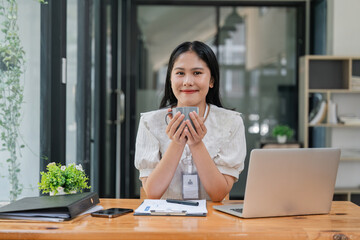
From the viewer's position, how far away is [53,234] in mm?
1347

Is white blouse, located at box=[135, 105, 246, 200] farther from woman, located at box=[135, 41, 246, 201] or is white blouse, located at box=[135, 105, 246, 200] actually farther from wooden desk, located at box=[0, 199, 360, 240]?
wooden desk, located at box=[0, 199, 360, 240]

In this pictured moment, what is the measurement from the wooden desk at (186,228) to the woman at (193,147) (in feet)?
1.46

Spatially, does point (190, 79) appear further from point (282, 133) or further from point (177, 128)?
point (282, 133)

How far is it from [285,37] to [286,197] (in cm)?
487

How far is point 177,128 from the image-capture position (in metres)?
1.81

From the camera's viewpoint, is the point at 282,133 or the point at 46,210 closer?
the point at 46,210

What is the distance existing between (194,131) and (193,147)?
0.46 ft

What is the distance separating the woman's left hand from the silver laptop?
332 millimetres

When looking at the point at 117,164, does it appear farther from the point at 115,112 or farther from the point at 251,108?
the point at 251,108

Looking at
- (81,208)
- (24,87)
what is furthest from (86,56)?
(81,208)

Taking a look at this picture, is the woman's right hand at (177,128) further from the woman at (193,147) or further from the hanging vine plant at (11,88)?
the hanging vine plant at (11,88)

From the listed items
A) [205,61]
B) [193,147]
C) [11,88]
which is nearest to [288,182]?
[193,147]

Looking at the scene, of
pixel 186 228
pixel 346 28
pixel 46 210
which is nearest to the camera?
pixel 186 228

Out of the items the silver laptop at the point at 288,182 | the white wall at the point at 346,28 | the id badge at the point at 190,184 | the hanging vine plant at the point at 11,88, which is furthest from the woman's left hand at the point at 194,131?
the white wall at the point at 346,28
